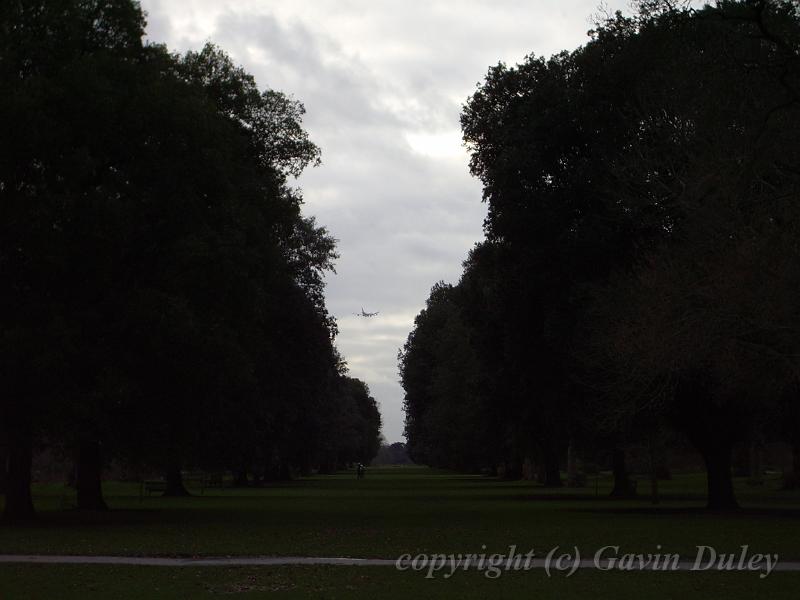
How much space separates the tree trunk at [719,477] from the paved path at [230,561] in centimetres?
1912

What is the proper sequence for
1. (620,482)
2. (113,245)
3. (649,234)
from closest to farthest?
(113,245) < (649,234) < (620,482)

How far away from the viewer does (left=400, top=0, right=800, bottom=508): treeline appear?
20.0m

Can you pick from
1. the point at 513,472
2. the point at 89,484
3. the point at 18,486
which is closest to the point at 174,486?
the point at 89,484

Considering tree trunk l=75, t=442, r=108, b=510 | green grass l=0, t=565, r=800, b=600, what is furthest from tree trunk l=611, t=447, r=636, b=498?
green grass l=0, t=565, r=800, b=600

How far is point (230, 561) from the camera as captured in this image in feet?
63.9

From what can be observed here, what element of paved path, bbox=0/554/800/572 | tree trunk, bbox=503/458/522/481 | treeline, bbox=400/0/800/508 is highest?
treeline, bbox=400/0/800/508

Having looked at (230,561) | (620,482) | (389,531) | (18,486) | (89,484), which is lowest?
(620,482)

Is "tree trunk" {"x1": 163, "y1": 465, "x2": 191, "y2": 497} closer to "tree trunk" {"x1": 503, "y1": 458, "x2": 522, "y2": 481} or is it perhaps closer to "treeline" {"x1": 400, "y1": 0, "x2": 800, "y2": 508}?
"treeline" {"x1": 400, "y1": 0, "x2": 800, "y2": 508}

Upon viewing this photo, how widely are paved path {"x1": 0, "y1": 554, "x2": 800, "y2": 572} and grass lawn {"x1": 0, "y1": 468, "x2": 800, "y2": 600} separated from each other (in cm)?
66

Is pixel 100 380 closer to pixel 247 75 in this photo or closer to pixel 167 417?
pixel 167 417

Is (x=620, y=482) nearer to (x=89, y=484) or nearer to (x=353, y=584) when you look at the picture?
(x=89, y=484)

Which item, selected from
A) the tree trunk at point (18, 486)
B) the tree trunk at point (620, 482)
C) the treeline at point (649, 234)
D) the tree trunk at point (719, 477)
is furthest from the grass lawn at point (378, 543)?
the tree trunk at point (620, 482)

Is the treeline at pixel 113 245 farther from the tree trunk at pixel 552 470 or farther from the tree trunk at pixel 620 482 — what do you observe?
the tree trunk at pixel 552 470

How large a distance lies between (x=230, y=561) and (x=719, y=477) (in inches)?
930
